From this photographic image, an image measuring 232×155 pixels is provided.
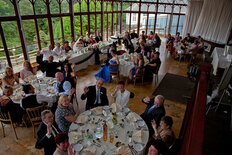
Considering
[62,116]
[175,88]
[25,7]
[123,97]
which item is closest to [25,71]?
[62,116]

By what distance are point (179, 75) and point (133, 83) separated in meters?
2.39

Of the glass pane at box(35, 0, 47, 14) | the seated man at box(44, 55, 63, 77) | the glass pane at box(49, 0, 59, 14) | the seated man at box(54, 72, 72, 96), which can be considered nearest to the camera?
the seated man at box(54, 72, 72, 96)

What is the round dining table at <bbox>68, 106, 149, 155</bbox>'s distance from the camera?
251 cm

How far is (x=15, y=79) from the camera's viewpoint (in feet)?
16.3

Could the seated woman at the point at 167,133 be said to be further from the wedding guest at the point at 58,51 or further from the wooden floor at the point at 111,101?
the wedding guest at the point at 58,51

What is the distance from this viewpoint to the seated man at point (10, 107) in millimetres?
3498

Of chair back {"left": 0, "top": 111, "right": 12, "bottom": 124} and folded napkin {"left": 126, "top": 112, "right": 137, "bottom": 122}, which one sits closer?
folded napkin {"left": 126, "top": 112, "right": 137, "bottom": 122}

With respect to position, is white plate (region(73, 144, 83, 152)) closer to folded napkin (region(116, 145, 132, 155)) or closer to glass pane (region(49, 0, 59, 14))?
folded napkin (region(116, 145, 132, 155))

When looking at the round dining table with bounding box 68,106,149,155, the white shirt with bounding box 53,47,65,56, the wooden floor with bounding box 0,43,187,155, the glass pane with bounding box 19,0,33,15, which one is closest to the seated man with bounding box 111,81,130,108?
the round dining table with bounding box 68,106,149,155

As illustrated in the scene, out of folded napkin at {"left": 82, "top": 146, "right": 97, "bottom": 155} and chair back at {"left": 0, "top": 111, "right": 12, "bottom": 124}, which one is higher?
folded napkin at {"left": 82, "top": 146, "right": 97, "bottom": 155}

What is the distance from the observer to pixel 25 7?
6.56 meters

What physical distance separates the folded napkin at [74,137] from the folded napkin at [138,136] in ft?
2.83

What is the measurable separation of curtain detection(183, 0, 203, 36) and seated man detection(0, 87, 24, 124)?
1248cm

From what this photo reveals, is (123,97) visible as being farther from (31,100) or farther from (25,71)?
(25,71)
